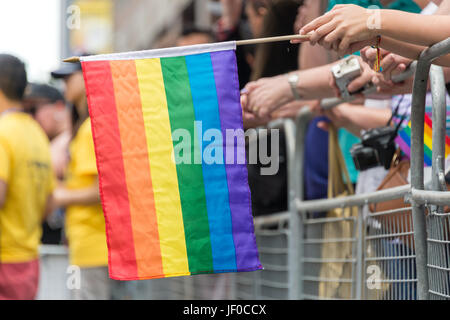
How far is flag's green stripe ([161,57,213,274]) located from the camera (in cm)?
278

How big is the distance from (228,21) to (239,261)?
12.7 ft

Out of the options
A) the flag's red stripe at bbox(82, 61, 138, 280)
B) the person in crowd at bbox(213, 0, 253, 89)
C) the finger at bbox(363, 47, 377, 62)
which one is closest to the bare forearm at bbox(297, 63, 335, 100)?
the finger at bbox(363, 47, 377, 62)

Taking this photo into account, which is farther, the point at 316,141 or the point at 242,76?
the point at 242,76

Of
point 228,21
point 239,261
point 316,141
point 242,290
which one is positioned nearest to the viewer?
point 239,261

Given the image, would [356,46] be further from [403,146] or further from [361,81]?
[403,146]

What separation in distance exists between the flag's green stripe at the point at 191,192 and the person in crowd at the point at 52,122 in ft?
16.6

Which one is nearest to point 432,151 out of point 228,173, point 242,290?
point 228,173

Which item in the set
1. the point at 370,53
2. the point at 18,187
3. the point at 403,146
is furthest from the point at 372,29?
the point at 18,187

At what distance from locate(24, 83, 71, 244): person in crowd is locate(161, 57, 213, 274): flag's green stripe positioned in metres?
5.07

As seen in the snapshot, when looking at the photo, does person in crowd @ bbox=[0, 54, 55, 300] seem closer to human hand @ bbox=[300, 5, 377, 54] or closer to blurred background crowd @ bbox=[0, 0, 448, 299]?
blurred background crowd @ bbox=[0, 0, 448, 299]

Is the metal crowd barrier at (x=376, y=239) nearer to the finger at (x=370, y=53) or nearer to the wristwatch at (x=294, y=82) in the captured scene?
the finger at (x=370, y=53)

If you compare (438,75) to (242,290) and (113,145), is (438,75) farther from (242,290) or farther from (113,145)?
(242,290)

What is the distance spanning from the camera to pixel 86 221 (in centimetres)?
586

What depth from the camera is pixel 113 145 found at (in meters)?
2.84
